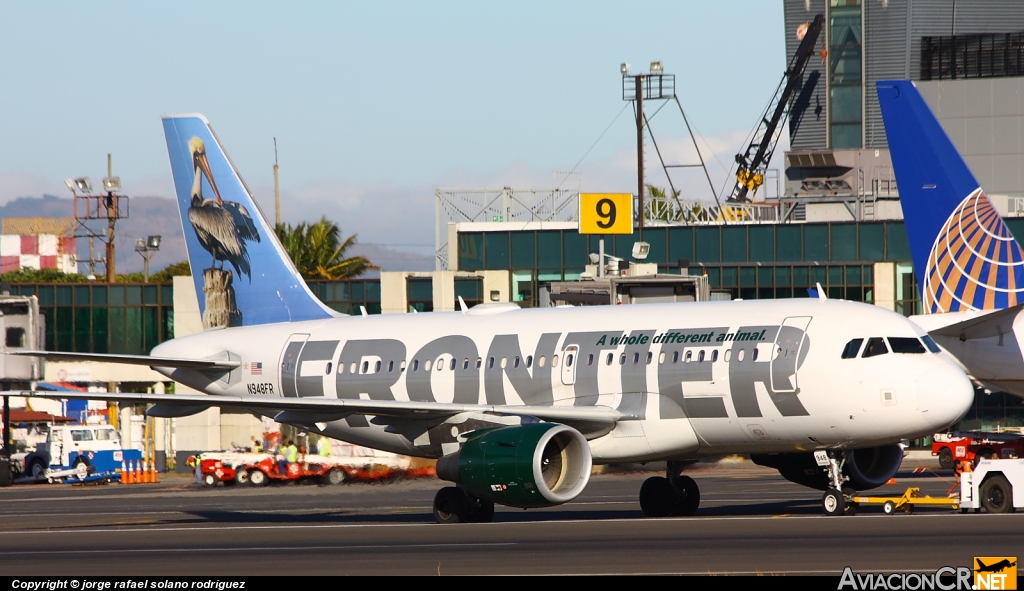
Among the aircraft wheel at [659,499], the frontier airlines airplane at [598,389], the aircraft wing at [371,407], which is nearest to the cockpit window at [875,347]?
the frontier airlines airplane at [598,389]

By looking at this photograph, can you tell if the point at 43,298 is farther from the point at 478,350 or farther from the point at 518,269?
the point at 478,350

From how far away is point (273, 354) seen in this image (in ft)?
102

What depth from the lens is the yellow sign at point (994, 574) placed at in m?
13.3

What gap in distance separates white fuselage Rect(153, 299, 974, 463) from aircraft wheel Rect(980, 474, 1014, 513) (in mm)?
2367

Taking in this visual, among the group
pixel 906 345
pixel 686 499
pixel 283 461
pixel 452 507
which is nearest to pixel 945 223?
pixel 906 345

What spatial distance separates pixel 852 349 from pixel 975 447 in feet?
56.9

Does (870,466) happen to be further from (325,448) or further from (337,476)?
(325,448)

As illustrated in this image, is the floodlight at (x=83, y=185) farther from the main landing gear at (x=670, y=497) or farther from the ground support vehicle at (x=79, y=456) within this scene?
the main landing gear at (x=670, y=497)

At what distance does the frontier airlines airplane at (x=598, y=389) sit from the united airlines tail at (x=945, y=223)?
391cm

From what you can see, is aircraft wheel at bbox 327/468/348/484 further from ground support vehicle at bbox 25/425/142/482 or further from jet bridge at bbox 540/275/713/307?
ground support vehicle at bbox 25/425/142/482

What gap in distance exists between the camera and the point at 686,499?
26953mm

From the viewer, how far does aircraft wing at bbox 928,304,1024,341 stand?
84.6 ft

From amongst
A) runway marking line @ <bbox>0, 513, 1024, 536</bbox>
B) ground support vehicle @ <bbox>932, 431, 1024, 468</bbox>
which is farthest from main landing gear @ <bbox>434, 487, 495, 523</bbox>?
ground support vehicle @ <bbox>932, 431, 1024, 468</bbox>

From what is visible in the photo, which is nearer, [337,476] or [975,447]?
[975,447]
